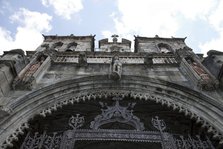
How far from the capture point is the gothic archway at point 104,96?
272 inches

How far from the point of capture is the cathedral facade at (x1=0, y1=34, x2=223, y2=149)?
21.5ft

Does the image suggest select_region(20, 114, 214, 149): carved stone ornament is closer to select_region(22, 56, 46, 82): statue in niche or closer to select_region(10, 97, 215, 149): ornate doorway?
select_region(10, 97, 215, 149): ornate doorway

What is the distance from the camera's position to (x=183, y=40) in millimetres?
16625

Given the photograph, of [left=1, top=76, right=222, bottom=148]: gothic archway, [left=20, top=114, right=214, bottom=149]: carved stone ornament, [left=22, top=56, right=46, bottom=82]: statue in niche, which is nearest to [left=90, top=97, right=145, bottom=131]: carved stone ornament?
[left=20, top=114, right=214, bottom=149]: carved stone ornament

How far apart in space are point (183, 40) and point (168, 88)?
8.98 meters

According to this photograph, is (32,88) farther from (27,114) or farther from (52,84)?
(27,114)

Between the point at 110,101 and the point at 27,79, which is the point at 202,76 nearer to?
the point at 110,101

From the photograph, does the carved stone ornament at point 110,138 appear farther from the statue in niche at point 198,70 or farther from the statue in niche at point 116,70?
the statue in niche at point 198,70

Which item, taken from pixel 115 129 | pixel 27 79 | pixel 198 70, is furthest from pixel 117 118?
pixel 198 70

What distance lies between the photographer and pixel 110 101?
9.12 m

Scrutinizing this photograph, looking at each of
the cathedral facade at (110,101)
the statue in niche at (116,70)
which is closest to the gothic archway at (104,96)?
the cathedral facade at (110,101)

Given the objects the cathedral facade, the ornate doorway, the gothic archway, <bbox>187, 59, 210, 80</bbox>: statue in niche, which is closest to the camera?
the ornate doorway

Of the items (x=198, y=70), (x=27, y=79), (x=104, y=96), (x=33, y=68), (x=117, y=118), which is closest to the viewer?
(x=117, y=118)

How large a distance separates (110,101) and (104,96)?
636 millimetres
